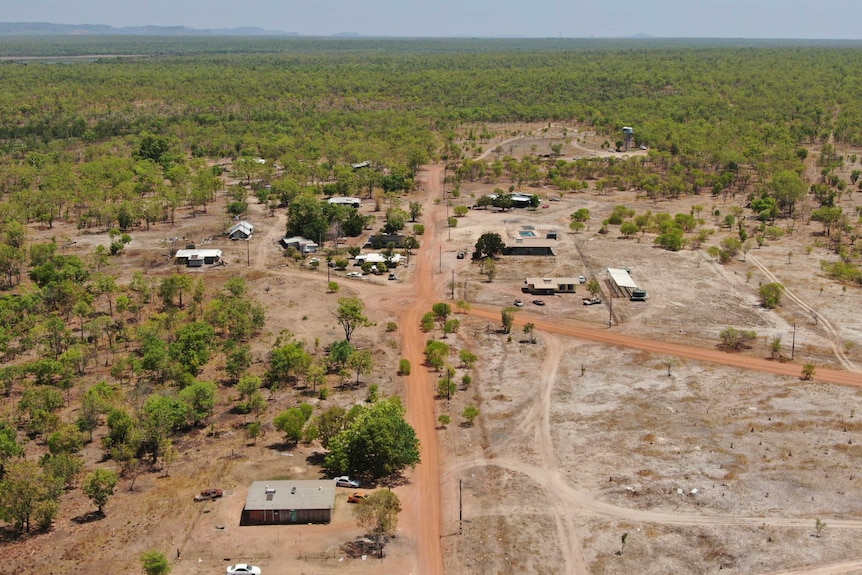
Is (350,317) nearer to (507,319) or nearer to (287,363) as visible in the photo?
(287,363)

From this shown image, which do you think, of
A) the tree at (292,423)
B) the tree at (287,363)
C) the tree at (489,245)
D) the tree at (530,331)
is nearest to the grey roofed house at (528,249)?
the tree at (489,245)

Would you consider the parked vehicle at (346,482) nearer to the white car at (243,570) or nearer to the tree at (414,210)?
the white car at (243,570)

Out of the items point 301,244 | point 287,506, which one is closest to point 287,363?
point 287,506

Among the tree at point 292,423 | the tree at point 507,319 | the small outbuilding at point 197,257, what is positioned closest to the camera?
the tree at point 292,423

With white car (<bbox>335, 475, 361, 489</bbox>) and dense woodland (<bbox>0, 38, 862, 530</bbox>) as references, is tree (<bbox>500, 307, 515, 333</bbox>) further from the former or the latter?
A: white car (<bbox>335, 475, 361, 489</bbox>)

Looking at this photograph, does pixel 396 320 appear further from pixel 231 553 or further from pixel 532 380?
pixel 231 553

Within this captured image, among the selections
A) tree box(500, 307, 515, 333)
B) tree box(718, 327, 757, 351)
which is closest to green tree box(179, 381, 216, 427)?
tree box(500, 307, 515, 333)
